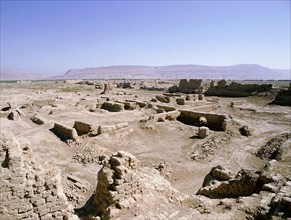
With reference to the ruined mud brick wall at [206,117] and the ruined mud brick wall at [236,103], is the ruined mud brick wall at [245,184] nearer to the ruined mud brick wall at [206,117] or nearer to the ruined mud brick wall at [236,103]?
the ruined mud brick wall at [206,117]

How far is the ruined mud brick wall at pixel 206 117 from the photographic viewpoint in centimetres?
2273

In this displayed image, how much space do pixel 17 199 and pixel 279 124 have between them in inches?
968

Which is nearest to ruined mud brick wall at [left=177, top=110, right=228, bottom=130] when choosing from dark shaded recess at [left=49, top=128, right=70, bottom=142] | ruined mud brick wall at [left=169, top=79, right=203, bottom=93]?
dark shaded recess at [left=49, top=128, right=70, bottom=142]

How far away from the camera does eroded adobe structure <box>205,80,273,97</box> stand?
48.4 m

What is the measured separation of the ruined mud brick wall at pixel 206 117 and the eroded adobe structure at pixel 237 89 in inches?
1056

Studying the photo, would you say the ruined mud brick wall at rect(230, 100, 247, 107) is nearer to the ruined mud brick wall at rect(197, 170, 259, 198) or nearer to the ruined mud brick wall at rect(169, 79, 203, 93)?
the ruined mud brick wall at rect(169, 79, 203, 93)

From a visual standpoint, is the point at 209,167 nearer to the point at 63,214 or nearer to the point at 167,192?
the point at 167,192

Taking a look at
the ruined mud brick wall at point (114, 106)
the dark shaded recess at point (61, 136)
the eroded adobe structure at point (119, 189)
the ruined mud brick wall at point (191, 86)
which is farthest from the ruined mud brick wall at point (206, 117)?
the ruined mud brick wall at point (191, 86)

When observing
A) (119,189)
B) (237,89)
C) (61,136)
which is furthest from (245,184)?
(237,89)

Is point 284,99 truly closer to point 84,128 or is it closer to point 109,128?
point 109,128

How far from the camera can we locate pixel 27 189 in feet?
17.4

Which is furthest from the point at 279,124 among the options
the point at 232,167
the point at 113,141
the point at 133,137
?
the point at 113,141

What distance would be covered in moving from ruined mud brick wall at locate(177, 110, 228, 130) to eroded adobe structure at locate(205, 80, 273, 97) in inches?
1056

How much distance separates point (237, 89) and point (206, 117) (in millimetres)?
29191
